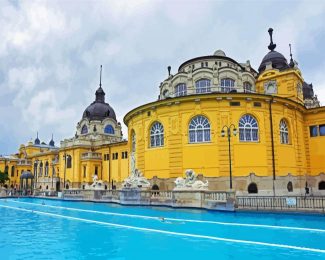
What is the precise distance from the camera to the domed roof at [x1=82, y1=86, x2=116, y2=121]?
60594mm

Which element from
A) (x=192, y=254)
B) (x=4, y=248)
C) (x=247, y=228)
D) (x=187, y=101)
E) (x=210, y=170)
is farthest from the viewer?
(x=187, y=101)

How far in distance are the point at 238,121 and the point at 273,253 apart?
19732mm

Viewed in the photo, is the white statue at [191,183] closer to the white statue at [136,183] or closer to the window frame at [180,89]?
the white statue at [136,183]

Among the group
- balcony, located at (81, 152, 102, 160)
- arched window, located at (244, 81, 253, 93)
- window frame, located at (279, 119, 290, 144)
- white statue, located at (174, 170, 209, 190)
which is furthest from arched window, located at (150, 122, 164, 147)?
balcony, located at (81, 152, 102, 160)

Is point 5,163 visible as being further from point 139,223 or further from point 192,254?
point 192,254

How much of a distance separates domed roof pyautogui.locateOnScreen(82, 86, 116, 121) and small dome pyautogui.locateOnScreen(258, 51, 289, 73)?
3280 cm

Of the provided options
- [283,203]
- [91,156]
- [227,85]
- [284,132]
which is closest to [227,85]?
[227,85]

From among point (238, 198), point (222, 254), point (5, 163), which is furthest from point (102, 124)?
point (222, 254)

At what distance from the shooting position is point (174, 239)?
36.7 feet

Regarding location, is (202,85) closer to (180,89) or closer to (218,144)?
(180,89)

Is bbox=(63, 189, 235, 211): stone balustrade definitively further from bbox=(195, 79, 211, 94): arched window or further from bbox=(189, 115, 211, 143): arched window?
bbox=(195, 79, 211, 94): arched window

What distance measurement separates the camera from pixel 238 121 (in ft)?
91.5

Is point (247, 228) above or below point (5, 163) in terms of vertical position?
below

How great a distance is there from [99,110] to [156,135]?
33499 mm
